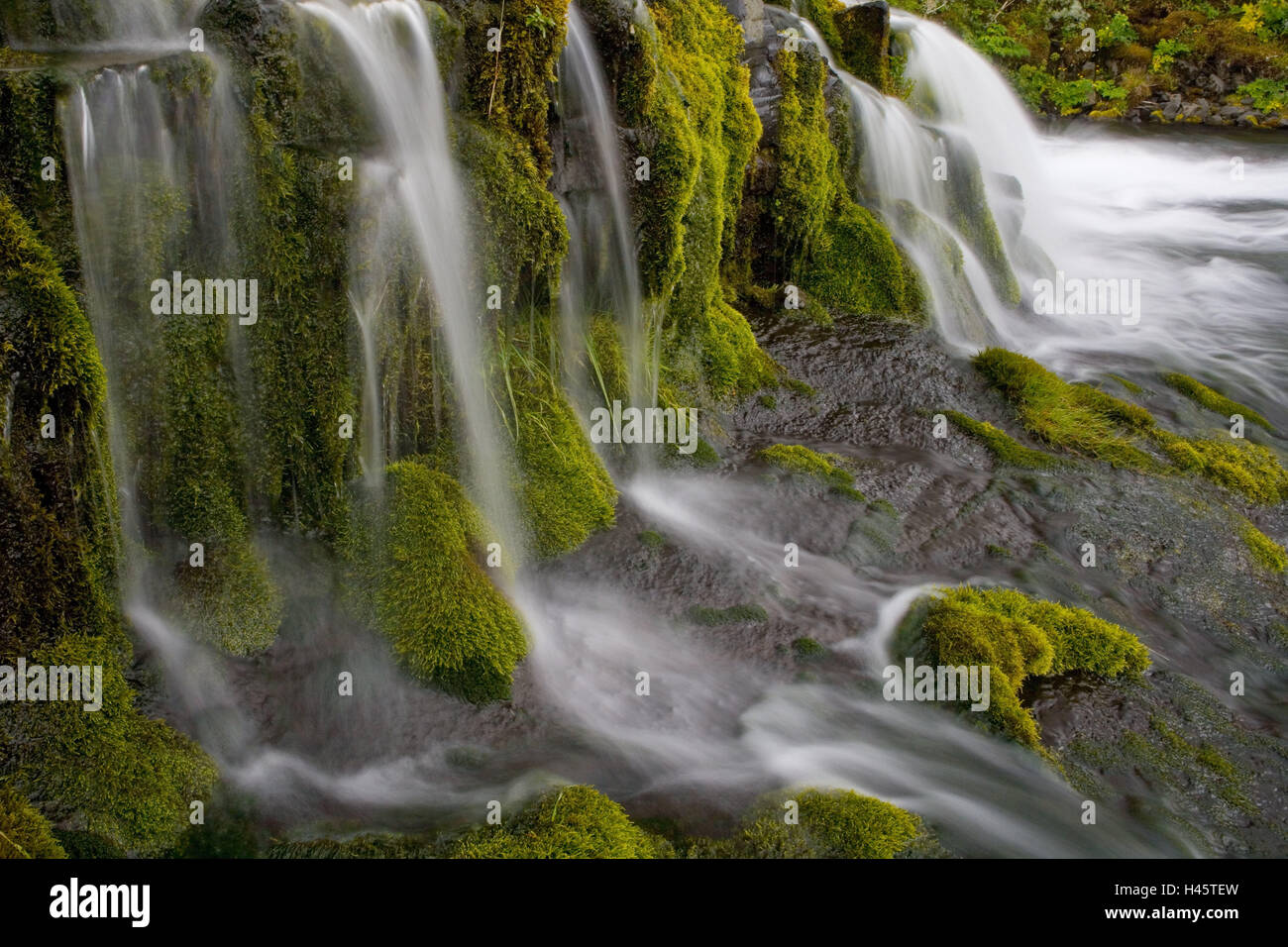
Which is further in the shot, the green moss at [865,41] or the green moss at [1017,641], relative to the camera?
the green moss at [865,41]

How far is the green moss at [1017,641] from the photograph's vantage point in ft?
19.0

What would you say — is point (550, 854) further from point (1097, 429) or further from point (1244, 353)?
point (1244, 353)

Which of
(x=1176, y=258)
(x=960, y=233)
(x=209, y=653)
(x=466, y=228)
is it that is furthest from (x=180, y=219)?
(x=1176, y=258)

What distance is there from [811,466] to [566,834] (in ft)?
12.9

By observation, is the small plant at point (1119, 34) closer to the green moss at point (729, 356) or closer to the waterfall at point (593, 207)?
the green moss at point (729, 356)

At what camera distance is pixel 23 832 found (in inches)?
166

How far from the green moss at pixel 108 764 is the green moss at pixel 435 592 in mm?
1203

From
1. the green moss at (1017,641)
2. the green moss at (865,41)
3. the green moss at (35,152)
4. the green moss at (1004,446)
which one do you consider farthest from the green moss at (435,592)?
the green moss at (865,41)

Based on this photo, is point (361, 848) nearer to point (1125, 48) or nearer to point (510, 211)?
point (510, 211)

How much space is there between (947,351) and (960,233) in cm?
236

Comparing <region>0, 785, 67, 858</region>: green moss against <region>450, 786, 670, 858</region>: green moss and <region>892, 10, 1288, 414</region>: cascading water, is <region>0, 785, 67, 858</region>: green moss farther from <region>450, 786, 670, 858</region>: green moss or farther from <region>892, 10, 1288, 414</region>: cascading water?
<region>892, 10, 1288, 414</region>: cascading water

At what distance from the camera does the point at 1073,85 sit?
2056 centimetres

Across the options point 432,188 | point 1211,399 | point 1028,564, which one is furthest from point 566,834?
point 1211,399

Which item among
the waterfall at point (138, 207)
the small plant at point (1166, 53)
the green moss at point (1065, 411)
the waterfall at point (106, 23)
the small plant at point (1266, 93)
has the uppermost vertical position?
the small plant at point (1166, 53)
